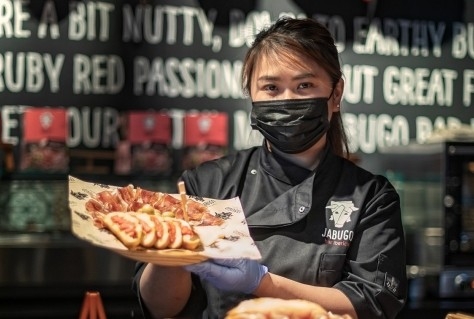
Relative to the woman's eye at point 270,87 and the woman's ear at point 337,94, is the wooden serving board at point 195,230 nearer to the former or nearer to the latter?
the woman's eye at point 270,87

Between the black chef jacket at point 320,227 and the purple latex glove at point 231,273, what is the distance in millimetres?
212

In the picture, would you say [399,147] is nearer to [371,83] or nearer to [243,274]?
[371,83]

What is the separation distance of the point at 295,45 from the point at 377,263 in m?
0.57

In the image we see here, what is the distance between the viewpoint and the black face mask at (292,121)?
6.88ft

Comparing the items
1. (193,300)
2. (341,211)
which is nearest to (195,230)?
(193,300)

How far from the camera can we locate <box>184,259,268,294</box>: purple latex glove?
1777mm

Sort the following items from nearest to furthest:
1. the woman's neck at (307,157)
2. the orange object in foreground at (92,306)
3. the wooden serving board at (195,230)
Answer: the wooden serving board at (195,230)
the orange object in foreground at (92,306)
the woman's neck at (307,157)

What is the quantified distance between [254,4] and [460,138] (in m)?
1.44

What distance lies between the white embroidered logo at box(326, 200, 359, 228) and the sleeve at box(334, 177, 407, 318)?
0.04 m

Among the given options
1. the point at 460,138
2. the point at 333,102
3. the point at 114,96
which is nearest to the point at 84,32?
the point at 114,96

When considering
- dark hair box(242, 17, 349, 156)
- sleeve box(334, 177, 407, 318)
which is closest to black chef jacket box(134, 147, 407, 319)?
sleeve box(334, 177, 407, 318)

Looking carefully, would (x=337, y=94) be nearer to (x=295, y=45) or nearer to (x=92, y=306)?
(x=295, y=45)

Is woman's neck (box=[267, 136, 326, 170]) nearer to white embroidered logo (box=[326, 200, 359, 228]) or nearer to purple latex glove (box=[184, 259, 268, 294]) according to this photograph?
white embroidered logo (box=[326, 200, 359, 228])

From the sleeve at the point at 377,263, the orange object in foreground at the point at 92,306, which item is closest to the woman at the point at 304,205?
the sleeve at the point at 377,263
